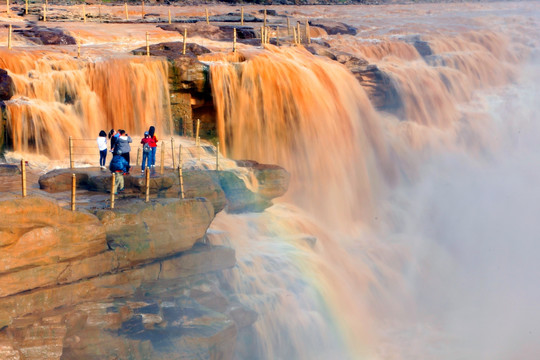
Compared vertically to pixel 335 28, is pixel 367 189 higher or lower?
lower

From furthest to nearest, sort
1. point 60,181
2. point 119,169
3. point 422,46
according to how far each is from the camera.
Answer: point 422,46 → point 60,181 → point 119,169

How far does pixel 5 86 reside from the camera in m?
18.6

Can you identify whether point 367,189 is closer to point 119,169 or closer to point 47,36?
point 119,169

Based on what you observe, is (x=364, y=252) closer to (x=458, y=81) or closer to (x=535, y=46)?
(x=458, y=81)

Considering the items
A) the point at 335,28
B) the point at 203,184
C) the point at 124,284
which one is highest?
the point at 335,28

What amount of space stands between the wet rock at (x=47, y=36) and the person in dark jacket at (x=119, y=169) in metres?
11.7

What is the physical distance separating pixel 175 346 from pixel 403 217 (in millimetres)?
12257

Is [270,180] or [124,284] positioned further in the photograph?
[270,180]

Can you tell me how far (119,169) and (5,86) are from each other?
5.33 meters

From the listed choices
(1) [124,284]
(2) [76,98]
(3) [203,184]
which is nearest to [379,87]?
(2) [76,98]

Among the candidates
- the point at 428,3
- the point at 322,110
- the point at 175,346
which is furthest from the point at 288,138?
the point at 428,3

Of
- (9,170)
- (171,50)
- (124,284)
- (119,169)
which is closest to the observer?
(124,284)

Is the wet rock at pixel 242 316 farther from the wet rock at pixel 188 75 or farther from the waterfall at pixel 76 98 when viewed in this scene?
the wet rock at pixel 188 75

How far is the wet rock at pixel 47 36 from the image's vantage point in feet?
84.0
